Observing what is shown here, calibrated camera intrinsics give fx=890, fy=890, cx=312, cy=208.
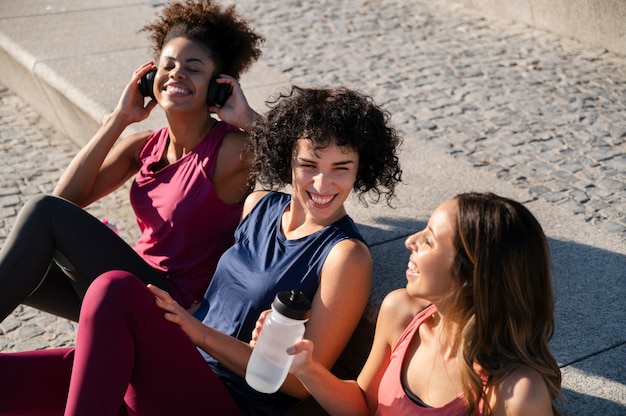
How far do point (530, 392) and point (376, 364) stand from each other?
0.69 m

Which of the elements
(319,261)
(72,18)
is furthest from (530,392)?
(72,18)

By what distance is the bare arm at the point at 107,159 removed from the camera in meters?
4.31

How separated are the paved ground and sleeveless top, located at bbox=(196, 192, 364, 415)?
502 mm

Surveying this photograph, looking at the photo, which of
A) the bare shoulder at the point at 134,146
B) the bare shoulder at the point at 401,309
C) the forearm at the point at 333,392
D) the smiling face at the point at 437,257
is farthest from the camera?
the bare shoulder at the point at 134,146

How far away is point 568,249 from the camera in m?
4.16

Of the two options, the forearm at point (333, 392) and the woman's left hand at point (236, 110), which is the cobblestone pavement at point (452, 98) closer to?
the woman's left hand at point (236, 110)

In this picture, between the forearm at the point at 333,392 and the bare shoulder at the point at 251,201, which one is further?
the bare shoulder at the point at 251,201

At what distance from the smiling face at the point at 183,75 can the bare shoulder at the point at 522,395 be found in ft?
7.18

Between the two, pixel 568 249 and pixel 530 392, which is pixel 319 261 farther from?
pixel 568 249

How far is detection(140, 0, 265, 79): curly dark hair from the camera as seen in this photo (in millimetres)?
4266

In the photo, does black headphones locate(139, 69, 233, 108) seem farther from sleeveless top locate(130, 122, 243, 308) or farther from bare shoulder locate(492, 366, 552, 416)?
bare shoulder locate(492, 366, 552, 416)

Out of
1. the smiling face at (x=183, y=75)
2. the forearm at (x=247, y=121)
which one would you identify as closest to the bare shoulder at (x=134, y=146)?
the smiling face at (x=183, y=75)

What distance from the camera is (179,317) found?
3141mm

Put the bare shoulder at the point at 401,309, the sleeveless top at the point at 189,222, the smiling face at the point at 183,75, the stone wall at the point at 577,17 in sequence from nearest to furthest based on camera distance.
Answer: the bare shoulder at the point at 401,309
the sleeveless top at the point at 189,222
the smiling face at the point at 183,75
the stone wall at the point at 577,17
